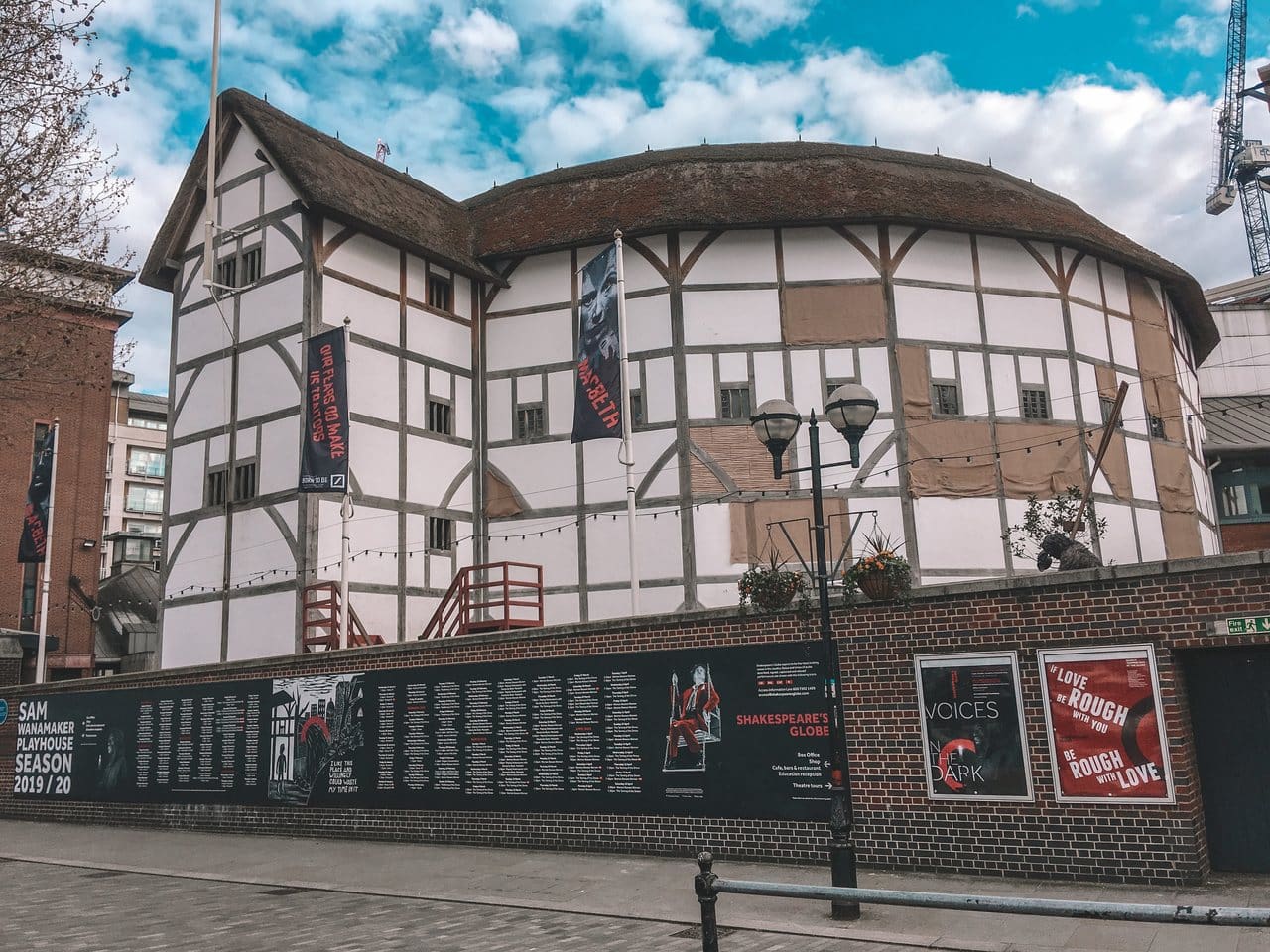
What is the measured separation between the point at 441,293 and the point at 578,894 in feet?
55.9

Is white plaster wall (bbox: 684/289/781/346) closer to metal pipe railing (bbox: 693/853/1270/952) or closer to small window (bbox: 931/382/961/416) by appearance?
small window (bbox: 931/382/961/416)

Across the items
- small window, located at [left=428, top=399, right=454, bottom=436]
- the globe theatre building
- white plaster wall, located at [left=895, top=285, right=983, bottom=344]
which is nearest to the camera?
the globe theatre building

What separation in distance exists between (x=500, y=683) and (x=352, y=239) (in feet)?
41.2

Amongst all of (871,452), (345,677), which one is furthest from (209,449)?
(871,452)

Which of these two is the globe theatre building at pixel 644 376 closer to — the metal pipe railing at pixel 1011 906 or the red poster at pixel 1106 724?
the red poster at pixel 1106 724

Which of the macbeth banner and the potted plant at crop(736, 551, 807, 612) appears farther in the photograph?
the potted plant at crop(736, 551, 807, 612)

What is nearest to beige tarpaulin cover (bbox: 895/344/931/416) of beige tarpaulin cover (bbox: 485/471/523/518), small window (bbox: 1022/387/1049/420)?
small window (bbox: 1022/387/1049/420)

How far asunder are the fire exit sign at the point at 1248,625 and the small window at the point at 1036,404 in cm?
1431

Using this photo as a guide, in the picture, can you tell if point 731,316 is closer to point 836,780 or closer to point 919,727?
point 919,727

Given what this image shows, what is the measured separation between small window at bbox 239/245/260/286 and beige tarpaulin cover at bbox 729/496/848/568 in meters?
11.7

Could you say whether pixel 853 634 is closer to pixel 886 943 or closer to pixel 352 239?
pixel 886 943

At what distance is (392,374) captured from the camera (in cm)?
2292

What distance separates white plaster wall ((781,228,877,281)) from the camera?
2336 cm

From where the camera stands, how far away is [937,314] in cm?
2339
